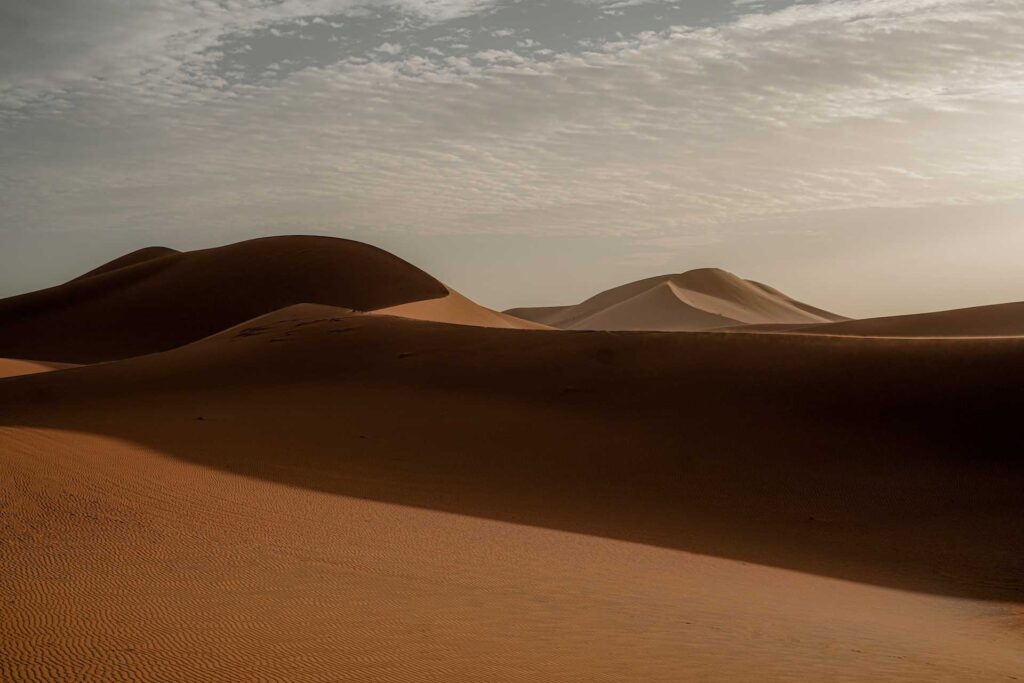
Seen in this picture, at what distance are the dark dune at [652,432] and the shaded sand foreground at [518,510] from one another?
3.4 inches

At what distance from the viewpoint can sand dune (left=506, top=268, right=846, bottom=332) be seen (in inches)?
4483

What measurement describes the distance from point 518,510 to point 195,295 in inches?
1929

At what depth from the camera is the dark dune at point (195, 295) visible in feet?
181

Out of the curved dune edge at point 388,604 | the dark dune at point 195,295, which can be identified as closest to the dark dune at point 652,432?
the curved dune edge at point 388,604

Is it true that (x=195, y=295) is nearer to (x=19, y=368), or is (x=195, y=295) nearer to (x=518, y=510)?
(x=19, y=368)

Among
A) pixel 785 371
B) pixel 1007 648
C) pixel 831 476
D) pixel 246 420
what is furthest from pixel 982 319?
pixel 1007 648

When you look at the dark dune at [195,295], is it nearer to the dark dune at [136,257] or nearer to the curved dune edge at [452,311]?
the curved dune edge at [452,311]

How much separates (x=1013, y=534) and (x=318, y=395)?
54.1 feet

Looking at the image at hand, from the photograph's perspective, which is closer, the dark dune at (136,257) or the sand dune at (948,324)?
the sand dune at (948,324)

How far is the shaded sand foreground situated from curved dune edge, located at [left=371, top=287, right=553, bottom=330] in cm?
1657

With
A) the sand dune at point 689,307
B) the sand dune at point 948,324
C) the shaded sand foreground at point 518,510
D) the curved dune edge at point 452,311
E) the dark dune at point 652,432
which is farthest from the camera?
the sand dune at point 689,307

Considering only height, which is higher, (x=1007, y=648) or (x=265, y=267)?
(x=265, y=267)

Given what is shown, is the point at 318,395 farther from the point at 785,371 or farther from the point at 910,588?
the point at 910,588

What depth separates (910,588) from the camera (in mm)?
12547
